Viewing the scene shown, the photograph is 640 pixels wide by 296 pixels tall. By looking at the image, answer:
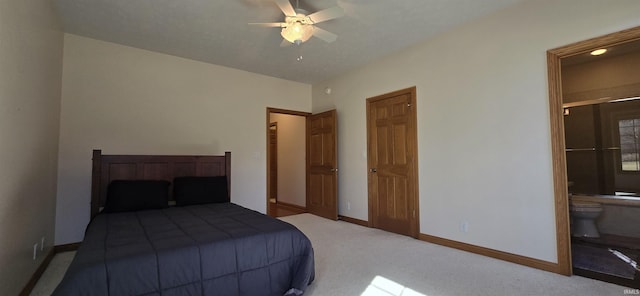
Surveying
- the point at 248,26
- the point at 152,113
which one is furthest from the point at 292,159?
the point at 248,26

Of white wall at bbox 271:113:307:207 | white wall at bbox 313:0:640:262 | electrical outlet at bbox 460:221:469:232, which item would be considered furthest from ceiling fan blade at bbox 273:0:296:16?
white wall at bbox 271:113:307:207

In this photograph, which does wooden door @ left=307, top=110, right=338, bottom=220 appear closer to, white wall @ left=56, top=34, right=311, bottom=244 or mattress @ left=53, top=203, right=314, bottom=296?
white wall @ left=56, top=34, right=311, bottom=244

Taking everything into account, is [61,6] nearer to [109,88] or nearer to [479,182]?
[109,88]

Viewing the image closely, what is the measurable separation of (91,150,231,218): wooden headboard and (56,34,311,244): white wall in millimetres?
242

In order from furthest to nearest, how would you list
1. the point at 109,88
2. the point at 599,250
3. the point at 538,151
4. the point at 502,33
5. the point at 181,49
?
the point at 181,49, the point at 109,88, the point at 599,250, the point at 502,33, the point at 538,151

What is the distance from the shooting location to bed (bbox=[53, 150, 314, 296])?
148 centimetres

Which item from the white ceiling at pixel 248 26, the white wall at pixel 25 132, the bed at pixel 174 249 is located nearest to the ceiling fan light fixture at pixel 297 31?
the white ceiling at pixel 248 26

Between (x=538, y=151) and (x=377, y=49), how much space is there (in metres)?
2.27

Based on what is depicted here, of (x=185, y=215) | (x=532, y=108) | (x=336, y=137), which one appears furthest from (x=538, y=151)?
(x=185, y=215)

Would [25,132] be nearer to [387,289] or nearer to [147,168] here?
[147,168]

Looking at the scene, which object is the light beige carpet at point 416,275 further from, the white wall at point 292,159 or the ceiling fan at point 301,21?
the white wall at point 292,159

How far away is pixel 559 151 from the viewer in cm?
243

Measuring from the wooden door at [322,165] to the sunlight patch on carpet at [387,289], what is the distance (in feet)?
7.91

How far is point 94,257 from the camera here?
1.51 metres
